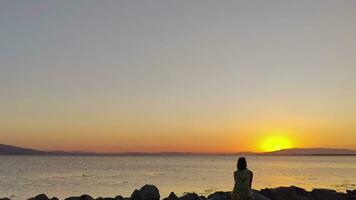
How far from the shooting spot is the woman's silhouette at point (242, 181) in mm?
12441

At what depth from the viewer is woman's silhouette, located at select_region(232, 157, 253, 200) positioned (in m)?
12.4

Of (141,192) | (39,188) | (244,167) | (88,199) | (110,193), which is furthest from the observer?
(39,188)

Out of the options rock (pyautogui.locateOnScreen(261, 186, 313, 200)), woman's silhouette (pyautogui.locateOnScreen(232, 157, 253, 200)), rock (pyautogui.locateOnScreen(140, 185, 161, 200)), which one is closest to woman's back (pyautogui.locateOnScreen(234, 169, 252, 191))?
woman's silhouette (pyautogui.locateOnScreen(232, 157, 253, 200))

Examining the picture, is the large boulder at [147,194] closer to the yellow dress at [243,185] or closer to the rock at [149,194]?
the rock at [149,194]

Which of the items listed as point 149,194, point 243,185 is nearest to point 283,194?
point 149,194

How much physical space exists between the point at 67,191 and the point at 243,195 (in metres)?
32.7

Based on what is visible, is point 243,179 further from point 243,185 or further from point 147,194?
point 147,194

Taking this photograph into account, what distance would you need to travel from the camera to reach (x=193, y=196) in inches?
896

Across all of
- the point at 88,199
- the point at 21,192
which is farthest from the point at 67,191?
the point at 88,199

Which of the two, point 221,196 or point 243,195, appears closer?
point 243,195

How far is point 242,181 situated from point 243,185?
0.10 metres

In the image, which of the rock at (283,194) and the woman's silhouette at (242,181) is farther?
the rock at (283,194)

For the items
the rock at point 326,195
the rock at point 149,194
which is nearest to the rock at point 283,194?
the rock at point 326,195

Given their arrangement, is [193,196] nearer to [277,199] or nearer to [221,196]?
[221,196]
